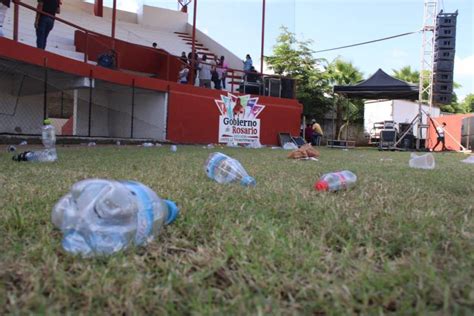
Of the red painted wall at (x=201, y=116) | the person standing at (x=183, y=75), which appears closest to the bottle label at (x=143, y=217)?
the red painted wall at (x=201, y=116)

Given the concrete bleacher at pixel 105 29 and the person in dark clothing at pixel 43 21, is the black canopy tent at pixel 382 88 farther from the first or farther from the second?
the person in dark clothing at pixel 43 21

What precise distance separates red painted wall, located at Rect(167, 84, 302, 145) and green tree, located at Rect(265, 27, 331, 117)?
10091 mm

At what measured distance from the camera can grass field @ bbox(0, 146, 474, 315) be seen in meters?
1.24

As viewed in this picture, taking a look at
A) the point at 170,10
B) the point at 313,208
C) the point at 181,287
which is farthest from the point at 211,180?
the point at 170,10

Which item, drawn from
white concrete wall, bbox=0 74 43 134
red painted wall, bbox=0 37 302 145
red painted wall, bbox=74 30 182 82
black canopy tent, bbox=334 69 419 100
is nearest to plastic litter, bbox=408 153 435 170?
red painted wall, bbox=0 37 302 145

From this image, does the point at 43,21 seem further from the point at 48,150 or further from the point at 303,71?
the point at 303,71

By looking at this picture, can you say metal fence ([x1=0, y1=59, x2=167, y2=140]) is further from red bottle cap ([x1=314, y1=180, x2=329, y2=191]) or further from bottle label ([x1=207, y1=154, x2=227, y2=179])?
red bottle cap ([x1=314, y1=180, x2=329, y2=191])

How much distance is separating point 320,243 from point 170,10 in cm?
2310

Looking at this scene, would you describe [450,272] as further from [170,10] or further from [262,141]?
[170,10]

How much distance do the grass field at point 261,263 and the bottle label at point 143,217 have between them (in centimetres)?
5

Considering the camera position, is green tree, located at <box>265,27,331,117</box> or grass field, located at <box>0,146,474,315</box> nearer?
grass field, located at <box>0,146,474,315</box>

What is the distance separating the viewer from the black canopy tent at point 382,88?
16938mm

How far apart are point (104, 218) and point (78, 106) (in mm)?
13347

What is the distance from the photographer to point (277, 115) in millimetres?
16703
